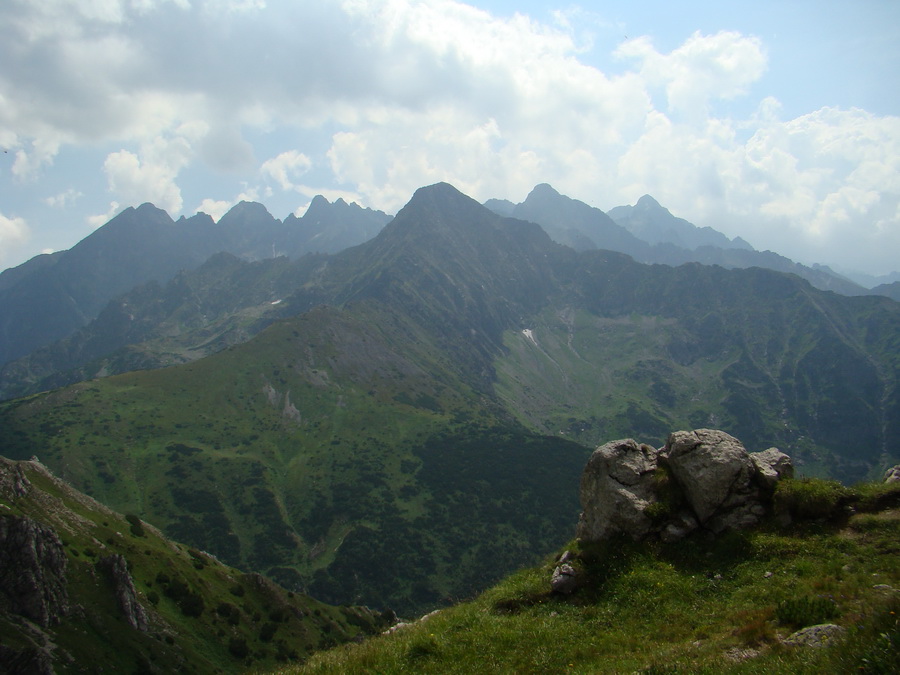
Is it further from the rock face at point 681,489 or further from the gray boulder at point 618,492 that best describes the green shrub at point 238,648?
the rock face at point 681,489

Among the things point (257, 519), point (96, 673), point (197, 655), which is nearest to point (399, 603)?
point (257, 519)

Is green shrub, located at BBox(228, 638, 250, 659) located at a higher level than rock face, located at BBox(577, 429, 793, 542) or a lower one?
lower

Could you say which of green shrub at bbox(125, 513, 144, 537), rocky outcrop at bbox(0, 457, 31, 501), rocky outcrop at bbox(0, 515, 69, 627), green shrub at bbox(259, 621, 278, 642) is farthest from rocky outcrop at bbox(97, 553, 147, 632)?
green shrub at bbox(259, 621, 278, 642)

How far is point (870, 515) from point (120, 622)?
72.1 meters

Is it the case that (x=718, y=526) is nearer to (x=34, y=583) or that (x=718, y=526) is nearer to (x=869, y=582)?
(x=869, y=582)

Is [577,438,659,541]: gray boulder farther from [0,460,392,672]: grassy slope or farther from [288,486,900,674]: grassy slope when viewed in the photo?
[0,460,392,672]: grassy slope

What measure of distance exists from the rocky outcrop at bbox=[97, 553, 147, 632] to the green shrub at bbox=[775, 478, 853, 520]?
69392mm

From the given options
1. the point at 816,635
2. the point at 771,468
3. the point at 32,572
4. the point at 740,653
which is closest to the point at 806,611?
the point at 816,635

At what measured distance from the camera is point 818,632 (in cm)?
1241

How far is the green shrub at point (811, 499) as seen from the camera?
19344mm

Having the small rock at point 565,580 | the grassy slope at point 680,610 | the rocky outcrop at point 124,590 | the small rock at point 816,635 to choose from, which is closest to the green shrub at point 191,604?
the rocky outcrop at point 124,590

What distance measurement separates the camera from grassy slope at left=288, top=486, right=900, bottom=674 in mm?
13375

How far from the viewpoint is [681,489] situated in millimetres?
22391

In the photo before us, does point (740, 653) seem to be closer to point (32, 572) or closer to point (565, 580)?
point (565, 580)
